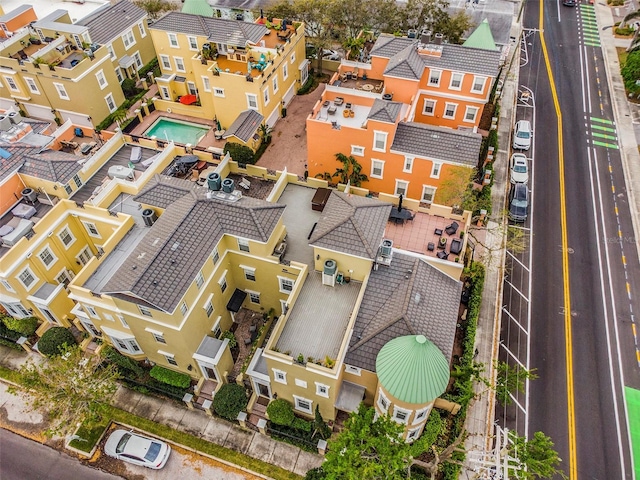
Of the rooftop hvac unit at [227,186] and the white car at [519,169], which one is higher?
the rooftop hvac unit at [227,186]

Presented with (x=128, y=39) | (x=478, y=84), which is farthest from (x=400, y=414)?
(x=128, y=39)

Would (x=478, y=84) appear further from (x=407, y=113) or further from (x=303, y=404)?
(x=303, y=404)

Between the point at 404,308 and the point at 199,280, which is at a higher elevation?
the point at 199,280

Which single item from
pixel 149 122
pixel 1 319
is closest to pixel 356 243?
pixel 1 319

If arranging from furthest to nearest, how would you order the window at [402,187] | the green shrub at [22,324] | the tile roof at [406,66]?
the tile roof at [406,66] → the window at [402,187] → the green shrub at [22,324]

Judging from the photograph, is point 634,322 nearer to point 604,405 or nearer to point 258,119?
point 604,405

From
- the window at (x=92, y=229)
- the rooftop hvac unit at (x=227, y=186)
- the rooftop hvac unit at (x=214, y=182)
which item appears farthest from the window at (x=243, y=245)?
the window at (x=92, y=229)

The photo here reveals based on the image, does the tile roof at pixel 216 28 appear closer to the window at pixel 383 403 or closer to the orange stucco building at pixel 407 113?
the orange stucco building at pixel 407 113
